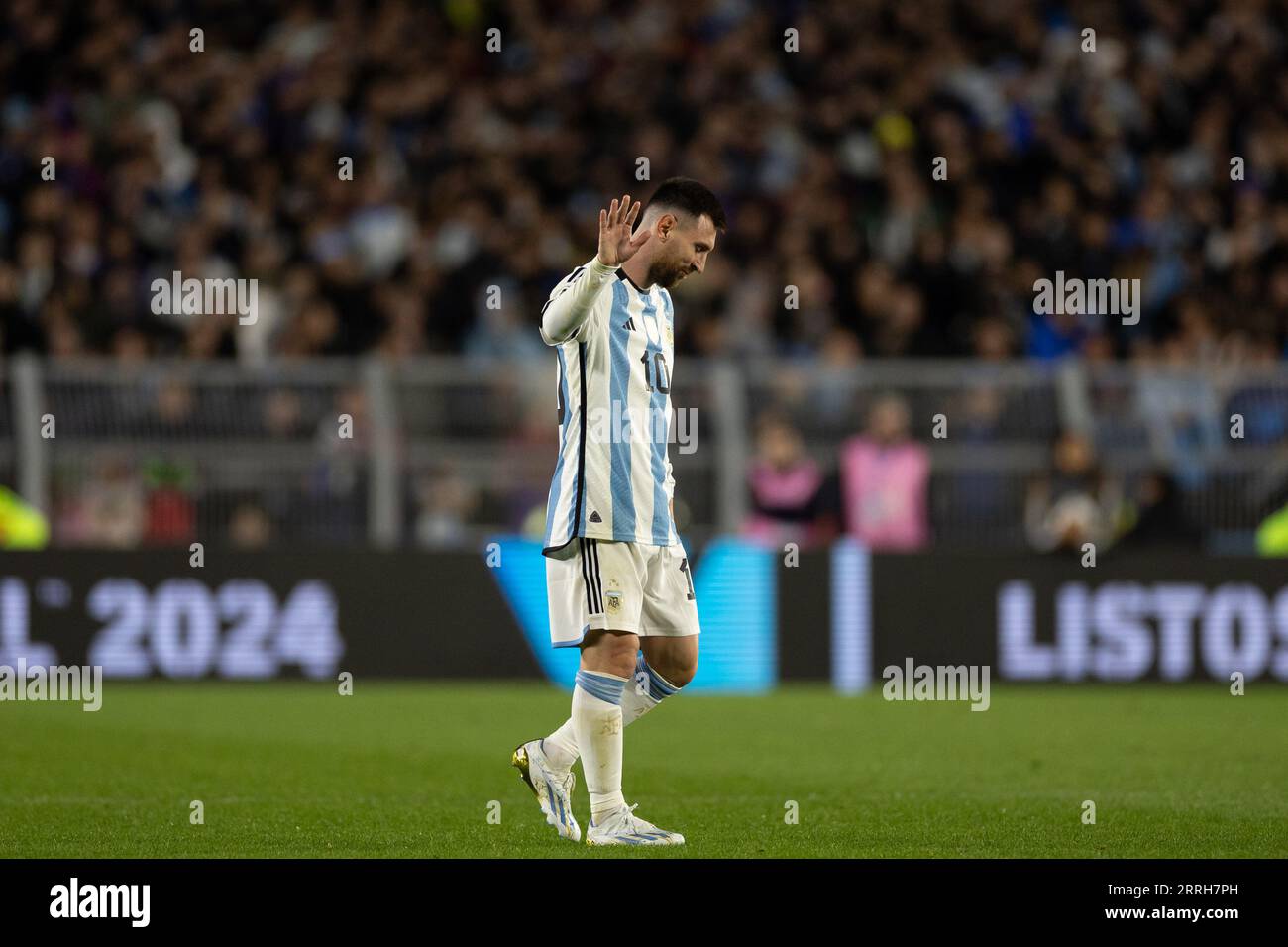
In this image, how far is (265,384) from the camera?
55.1 ft

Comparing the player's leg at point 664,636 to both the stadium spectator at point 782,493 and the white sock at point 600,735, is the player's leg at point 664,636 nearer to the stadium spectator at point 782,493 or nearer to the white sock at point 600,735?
the white sock at point 600,735

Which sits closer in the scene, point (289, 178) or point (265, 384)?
point (265, 384)

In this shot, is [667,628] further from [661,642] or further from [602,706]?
[602,706]

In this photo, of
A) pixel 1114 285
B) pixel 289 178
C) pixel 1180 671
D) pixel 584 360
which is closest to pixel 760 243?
pixel 1114 285

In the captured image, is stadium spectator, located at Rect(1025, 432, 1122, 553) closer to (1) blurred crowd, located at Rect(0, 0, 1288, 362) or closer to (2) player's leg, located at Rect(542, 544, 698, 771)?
(1) blurred crowd, located at Rect(0, 0, 1288, 362)

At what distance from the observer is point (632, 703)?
28.6 ft

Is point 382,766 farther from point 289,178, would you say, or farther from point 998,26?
point 998,26

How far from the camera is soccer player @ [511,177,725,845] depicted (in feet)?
26.6

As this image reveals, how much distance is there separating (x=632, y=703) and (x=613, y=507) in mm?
1001

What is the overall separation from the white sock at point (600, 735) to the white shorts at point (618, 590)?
194 mm

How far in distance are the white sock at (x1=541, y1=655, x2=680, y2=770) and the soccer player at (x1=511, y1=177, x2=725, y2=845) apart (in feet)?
0.04

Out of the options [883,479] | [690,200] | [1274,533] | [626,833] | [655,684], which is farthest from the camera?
[1274,533]

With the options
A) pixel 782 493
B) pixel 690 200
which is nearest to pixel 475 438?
pixel 782 493

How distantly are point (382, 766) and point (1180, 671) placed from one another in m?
7.68
